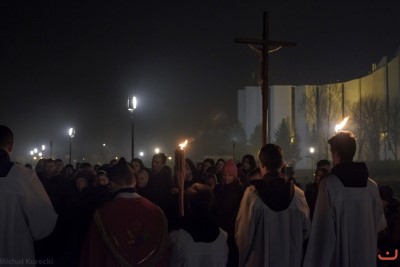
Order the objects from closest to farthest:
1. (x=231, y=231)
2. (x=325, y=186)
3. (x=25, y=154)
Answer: (x=325, y=186) → (x=231, y=231) → (x=25, y=154)

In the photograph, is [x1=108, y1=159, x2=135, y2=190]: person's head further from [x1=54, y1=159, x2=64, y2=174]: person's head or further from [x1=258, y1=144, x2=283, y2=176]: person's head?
[x1=54, y1=159, x2=64, y2=174]: person's head

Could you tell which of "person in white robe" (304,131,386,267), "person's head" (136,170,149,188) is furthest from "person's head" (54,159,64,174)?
"person in white robe" (304,131,386,267)

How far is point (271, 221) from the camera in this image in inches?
207

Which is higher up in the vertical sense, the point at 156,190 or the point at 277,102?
the point at 277,102

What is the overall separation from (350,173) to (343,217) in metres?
0.46

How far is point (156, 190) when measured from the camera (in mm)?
9500

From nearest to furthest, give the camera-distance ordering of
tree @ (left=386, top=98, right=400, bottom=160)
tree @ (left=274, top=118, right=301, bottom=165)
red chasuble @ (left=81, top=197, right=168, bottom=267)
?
red chasuble @ (left=81, top=197, right=168, bottom=267), tree @ (left=386, top=98, right=400, bottom=160), tree @ (left=274, top=118, right=301, bottom=165)

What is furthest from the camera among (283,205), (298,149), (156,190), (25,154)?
(25,154)

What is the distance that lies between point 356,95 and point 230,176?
60132mm

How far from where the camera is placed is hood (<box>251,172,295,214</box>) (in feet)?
17.0

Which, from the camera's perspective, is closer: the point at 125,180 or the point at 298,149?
the point at 125,180

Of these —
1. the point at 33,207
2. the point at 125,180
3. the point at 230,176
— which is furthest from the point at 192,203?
the point at 230,176

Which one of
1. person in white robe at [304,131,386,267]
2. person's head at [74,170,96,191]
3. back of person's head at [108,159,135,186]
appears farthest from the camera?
person's head at [74,170,96,191]

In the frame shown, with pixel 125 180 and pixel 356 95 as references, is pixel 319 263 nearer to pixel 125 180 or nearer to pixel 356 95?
pixel 125 180
